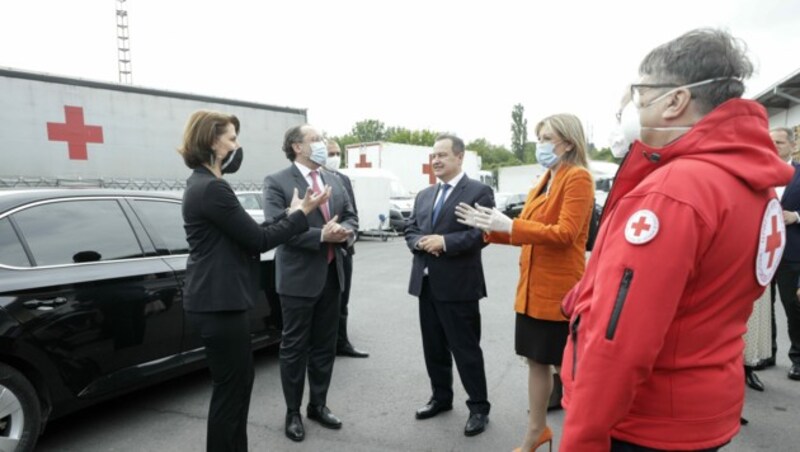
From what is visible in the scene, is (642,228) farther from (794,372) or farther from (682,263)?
(794,372)

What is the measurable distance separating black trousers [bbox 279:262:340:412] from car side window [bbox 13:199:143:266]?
3.90ft

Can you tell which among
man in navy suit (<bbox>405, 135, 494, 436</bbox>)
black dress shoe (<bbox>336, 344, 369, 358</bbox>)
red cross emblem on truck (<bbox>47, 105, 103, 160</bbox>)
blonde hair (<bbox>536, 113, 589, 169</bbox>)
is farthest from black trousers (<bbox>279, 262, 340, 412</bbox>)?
red cross emblem on truck (<bbox>47, 105, 103, 160</bbox>)

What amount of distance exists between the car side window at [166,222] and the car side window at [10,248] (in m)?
0.84

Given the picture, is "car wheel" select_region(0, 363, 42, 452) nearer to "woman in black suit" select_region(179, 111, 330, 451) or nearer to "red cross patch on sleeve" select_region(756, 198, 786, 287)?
"woman in black suit" select_region(179, 111, 330, 451)

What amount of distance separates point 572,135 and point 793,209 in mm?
2480

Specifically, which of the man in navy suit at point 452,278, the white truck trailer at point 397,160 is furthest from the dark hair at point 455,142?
the white truck trailer at point 397,160

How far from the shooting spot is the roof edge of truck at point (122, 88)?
9.17m

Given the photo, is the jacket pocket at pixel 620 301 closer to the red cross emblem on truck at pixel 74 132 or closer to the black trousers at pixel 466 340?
the black trousers at pixel 466 340

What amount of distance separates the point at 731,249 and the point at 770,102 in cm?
1594

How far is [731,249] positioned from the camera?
3.85 feet

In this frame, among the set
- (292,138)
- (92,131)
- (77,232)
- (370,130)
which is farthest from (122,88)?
(370,130)

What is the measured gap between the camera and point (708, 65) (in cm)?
126

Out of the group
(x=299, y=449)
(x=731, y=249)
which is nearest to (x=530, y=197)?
(x=731, y=249)

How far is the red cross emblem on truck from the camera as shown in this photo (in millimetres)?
9695
